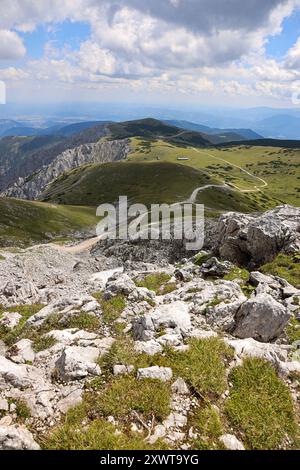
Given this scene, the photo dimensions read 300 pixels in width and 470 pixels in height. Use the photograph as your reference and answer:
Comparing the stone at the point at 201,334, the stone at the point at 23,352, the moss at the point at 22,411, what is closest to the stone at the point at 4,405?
the moss at the point at 22,411

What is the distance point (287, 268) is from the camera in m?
28.3

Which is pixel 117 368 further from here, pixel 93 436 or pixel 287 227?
pixel 287 227

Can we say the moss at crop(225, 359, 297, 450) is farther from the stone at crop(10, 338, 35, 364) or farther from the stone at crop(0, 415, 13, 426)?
the stone at crop(10, 338, 35, 364)

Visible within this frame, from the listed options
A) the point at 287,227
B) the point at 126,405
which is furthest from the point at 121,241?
the point at 126,405

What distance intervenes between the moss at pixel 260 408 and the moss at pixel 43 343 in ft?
25.7

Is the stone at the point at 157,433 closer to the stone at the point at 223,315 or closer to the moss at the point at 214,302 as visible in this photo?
the stone at the point at 223,315

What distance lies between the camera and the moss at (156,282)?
2505cm

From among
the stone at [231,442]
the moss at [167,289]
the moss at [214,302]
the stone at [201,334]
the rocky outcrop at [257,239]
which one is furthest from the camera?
the rocky outcrop at [257,239]

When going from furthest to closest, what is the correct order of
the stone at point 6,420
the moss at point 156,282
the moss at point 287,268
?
the moss at point 287,268, the moss at point 156,282, the stone at point 6,420

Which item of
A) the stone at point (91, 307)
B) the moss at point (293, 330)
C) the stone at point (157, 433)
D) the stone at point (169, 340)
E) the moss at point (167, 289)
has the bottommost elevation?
the moss at point (167, 289)

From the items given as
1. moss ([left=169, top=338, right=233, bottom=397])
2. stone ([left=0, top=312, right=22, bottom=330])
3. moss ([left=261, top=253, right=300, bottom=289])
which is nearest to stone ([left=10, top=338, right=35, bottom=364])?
stone ([left=0, top=312, right=22, bottom=330])

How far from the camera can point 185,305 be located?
18.4 metres

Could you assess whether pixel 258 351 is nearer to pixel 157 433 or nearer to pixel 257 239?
pixel 157 433

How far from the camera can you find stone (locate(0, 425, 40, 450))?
358 inches
